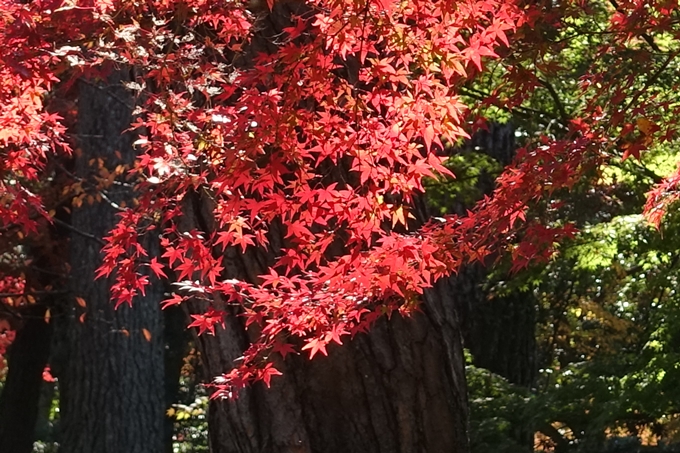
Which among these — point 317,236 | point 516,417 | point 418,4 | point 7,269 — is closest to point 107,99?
point 7,269

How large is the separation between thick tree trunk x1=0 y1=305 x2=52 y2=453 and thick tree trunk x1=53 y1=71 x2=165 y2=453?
9.38 feet

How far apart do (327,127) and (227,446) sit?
6.57 ft

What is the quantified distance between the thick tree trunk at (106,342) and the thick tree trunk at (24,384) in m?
2.86

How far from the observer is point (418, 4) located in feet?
11.4

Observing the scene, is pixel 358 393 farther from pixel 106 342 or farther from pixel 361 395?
pixel 106 342

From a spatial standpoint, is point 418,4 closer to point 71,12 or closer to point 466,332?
point 71,12

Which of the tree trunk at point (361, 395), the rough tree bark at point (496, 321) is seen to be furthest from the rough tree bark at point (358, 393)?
the rough tree bark at point (496, 321)

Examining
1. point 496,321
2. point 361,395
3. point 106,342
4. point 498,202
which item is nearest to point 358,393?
point 361,395

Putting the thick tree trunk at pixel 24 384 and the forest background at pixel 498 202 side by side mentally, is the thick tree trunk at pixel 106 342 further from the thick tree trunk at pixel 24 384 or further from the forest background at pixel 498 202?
the thick tree trunk at pixel 24 384

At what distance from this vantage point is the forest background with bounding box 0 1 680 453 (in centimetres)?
373

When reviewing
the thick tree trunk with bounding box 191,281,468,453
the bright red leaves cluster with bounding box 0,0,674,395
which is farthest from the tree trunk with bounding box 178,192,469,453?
the bright red leaves cluster with bounding box 0,0,674,395

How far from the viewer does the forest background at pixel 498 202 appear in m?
3.73

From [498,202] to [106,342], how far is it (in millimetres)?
6980

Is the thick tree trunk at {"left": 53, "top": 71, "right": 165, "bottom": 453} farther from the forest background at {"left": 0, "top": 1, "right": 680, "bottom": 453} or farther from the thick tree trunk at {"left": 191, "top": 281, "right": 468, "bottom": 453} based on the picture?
the thick tree trunk at {"left": 191, "top": 281, "right": 468, "bottom": 453}
